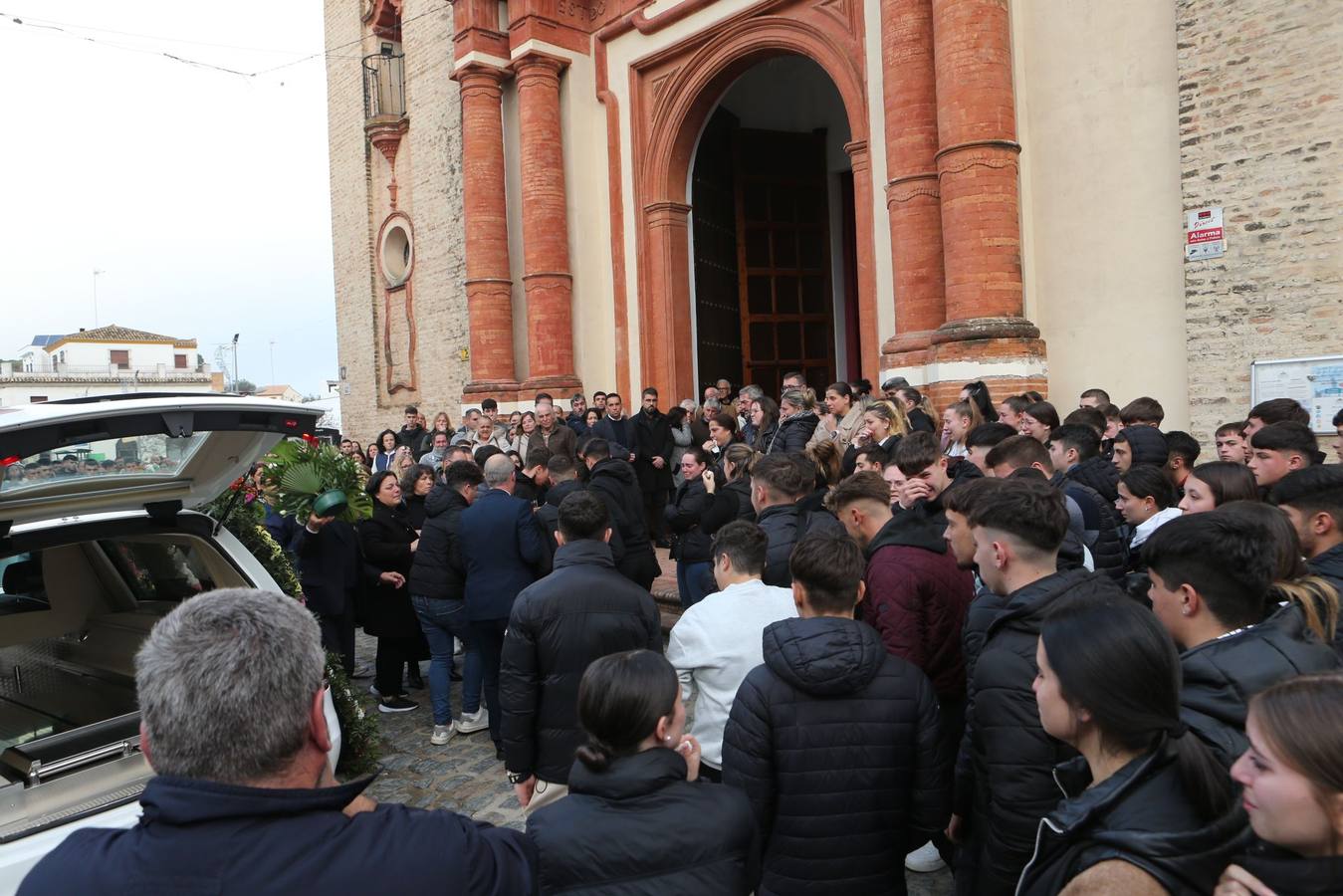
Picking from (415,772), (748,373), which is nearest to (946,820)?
(415,772)

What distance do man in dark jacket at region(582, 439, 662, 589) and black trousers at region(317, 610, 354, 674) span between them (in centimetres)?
183

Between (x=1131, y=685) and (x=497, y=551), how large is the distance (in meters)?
4.22

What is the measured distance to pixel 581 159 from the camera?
14633 millimetres

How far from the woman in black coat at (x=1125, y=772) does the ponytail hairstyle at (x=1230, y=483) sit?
2070 mm

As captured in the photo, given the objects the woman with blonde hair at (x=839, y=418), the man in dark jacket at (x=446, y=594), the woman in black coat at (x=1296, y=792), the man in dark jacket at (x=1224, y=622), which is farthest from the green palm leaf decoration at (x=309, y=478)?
the woman in black coat at (x=1296, y=792)

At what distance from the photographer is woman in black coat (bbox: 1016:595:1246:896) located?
5.05 ft

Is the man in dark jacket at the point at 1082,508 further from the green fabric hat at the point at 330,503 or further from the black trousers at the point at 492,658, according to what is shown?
the green fabric hat at the point at 330,503

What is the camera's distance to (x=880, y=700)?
2596 mm

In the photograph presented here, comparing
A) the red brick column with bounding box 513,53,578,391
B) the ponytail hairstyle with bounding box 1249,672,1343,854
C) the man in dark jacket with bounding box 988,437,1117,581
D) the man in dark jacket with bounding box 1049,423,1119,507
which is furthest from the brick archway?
the ponytail hairstyle with bounding box 1249,672,1343,854

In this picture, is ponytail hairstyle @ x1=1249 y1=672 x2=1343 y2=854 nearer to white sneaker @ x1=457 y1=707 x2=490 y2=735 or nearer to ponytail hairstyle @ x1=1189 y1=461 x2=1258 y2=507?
ponytail hairstyle @ x1=1189 y1=461 x2=1258 y2=507

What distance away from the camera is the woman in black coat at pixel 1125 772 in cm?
154

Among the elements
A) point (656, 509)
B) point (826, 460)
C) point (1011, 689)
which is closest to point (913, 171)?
point (656, 509)

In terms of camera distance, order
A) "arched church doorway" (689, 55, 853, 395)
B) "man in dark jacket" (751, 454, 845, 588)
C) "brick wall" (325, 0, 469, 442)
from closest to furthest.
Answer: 1. "man in dark jacket" (751, 454, 845, 588)
2. "arched church doorway" (689, 55, 853, 395)
3. "brick wall" (325, 0, 469, 442)

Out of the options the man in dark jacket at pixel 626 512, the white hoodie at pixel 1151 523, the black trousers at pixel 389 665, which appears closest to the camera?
the white hoodie at pixel 1151 523
